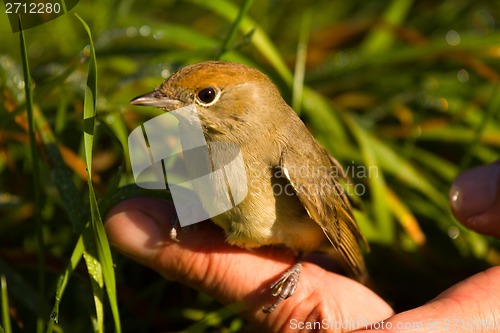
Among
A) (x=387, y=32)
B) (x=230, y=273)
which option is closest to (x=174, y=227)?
(x=230, y=273)

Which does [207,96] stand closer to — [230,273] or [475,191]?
[230,273]

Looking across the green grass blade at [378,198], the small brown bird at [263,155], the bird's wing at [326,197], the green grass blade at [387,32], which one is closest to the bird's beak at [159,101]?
the small brown bird at [263,155]

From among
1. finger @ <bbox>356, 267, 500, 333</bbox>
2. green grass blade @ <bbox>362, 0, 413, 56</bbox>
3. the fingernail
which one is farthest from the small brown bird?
green grass blade @ <bbox>362, 0, 413, 56</bbox>

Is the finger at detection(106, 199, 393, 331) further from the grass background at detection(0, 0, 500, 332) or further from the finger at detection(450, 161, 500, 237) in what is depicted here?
the finger at detection(450, 161, 500, 237)

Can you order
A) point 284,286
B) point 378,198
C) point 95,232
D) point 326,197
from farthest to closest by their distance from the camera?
point 378,198 < point 326,197 < point 284,286 < point 95,232

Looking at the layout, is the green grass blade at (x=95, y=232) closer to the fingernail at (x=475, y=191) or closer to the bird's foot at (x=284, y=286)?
the bird's foot at (x=284, y=286)

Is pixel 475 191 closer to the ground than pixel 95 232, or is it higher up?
closer to the ground
